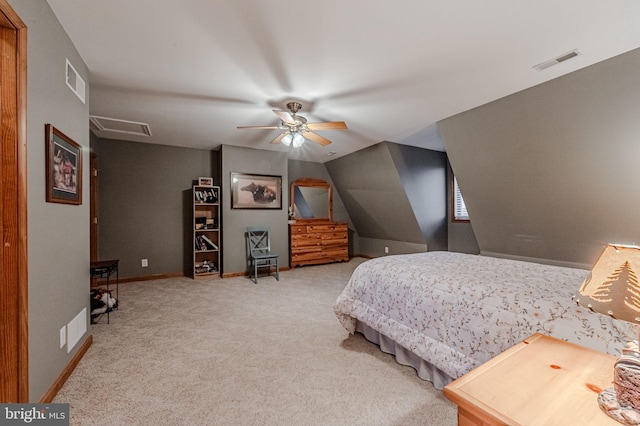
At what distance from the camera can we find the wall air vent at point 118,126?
3.54 metres

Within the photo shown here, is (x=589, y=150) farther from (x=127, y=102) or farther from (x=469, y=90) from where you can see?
(x=127, y=102)

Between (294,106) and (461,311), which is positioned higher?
(294,106)

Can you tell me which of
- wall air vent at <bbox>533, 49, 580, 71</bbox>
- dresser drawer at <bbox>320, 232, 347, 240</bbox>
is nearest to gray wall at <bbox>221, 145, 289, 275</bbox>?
dresser drawer at <bbox>320, 232, 347, 240</bbox>

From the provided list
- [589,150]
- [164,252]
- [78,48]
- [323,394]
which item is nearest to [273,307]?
[323,394]

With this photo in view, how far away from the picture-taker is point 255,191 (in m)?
5.10

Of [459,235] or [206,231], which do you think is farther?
[459,235]

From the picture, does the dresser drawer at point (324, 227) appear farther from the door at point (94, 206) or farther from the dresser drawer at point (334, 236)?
the door at point (94, 206)

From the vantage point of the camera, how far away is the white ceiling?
5.42ft

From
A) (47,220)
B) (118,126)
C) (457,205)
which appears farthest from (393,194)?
(47,220)

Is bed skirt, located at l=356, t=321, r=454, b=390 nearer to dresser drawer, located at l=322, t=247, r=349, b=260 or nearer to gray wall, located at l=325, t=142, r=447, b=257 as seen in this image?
gray wall, located at l=325, t=142, r=447, b=257

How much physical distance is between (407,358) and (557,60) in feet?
8.56

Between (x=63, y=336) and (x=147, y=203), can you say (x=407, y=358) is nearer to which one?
(x=63, y=336)

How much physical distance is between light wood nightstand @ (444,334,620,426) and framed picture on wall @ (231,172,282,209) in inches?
179

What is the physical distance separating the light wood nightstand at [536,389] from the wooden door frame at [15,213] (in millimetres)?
1967
